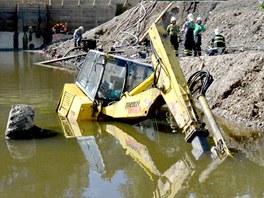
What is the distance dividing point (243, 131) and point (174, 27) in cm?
790

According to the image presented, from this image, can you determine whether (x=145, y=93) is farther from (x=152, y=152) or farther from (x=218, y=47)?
(x=218, y=47)

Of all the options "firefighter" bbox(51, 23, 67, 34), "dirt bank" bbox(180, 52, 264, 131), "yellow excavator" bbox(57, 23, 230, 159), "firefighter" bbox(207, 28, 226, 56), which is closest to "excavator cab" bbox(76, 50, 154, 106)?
"yellow excavator" bbox(57, 23, 230, 159)

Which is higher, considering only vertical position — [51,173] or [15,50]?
[51,173]

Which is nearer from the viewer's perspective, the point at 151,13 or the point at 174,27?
the point at 174,27

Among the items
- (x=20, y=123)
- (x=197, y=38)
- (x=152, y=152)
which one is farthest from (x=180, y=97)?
(x=197, y=38)

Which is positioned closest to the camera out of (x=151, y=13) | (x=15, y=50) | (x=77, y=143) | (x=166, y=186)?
(x=166, y=186)

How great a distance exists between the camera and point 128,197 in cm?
685

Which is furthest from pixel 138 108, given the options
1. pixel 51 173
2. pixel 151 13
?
pixel 151 13

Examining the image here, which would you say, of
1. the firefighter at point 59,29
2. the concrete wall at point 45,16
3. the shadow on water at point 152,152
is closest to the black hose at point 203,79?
the shadow on water at point 152,152

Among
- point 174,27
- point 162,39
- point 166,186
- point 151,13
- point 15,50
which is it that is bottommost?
point 15,50

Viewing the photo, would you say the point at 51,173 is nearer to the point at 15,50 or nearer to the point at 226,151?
the point at 226,151

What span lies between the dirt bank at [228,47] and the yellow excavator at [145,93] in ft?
3.76

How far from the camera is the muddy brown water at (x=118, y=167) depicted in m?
7.15

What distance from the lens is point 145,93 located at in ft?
33.0
